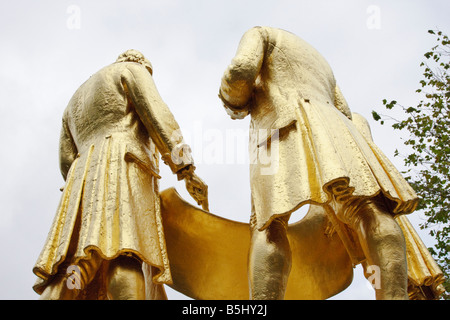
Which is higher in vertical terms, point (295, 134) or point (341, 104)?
point (341, 104)

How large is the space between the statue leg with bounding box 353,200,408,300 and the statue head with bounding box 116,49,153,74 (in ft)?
9.13

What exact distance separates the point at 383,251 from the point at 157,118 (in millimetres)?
2211

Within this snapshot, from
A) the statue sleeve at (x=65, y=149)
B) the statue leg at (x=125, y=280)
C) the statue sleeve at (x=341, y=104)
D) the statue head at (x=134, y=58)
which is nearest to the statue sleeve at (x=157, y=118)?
the statue head at (x=134, y=58)

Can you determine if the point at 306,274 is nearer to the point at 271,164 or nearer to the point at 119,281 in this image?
the point at 271,164

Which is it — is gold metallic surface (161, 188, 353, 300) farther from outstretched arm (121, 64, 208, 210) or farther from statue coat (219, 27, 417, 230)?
statue coat (219, 27, 417, 230)

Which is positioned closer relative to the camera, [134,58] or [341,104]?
[341,104]

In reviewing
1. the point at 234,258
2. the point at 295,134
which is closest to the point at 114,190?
the point at 295,134

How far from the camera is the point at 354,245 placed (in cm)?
523

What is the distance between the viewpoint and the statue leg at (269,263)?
4.40m

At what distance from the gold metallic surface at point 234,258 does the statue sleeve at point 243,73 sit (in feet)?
3.91

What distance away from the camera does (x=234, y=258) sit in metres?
6.19

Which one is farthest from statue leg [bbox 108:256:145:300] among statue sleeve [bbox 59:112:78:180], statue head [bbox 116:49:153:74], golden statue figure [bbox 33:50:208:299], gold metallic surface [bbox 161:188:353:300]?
statue head [bbox 116:49:153:74]

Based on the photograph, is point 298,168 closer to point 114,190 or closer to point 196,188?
point 196,188

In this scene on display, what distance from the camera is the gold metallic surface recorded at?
601cm
